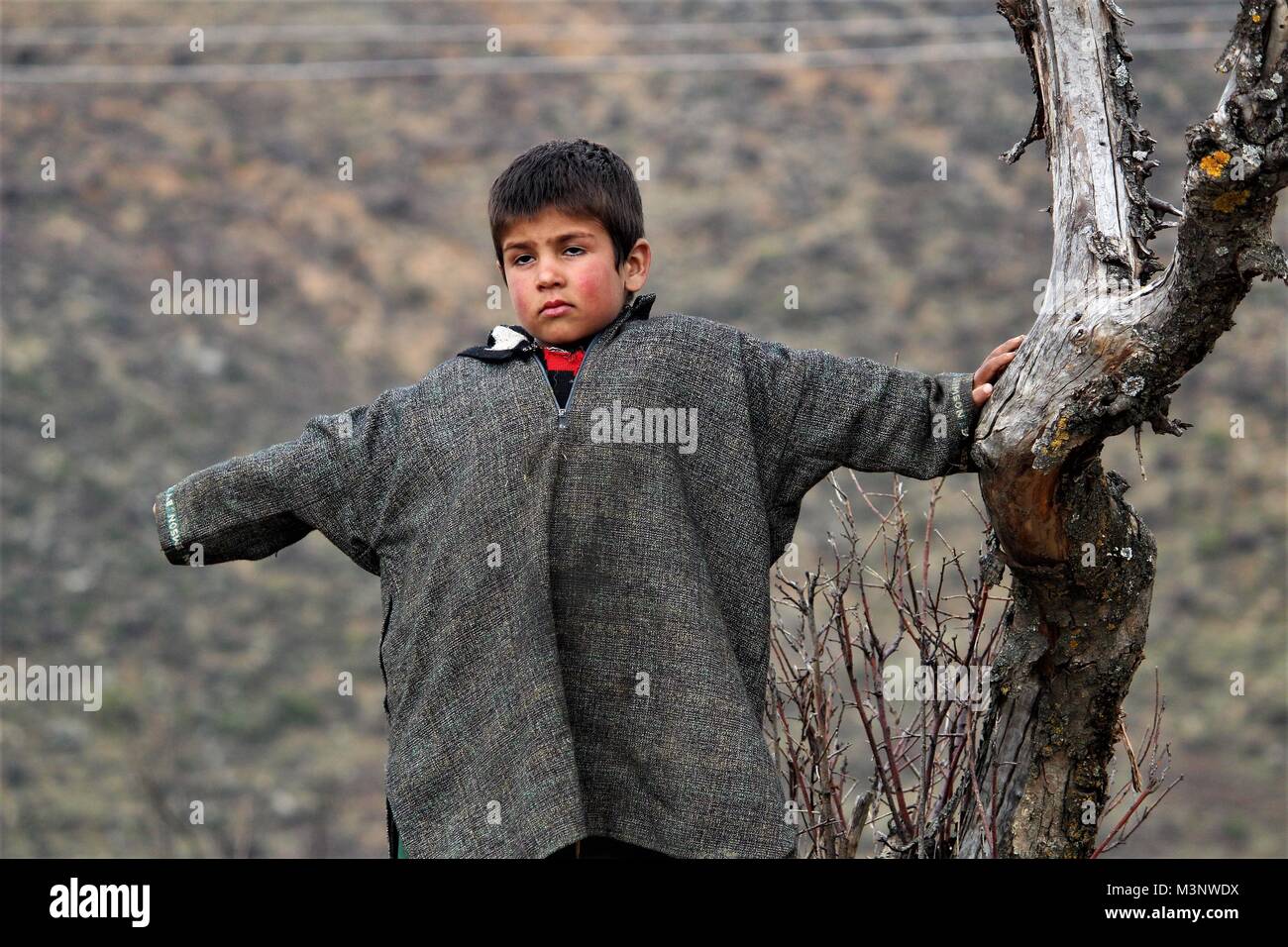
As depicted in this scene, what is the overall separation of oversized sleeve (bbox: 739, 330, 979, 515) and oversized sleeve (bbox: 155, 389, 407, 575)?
0.56 meters

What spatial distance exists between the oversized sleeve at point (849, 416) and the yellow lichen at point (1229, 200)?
0.45m

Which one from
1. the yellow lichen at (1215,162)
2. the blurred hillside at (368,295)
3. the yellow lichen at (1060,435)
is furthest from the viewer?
the blurred hillside at (368,295)

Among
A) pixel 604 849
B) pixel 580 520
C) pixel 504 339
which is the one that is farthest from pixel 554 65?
pixel 604 849

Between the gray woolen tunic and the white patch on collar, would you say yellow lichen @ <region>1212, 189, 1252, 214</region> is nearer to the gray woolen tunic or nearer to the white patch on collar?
the gray woolen tunic

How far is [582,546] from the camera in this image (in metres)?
2.35

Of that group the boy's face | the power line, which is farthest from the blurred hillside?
the boy's face

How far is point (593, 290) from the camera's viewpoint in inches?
95.0

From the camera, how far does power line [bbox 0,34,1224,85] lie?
12273 millimetres

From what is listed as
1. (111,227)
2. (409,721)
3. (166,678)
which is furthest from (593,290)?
(111,227)

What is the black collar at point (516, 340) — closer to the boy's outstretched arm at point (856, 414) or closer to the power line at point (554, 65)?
the boy's outstretched arm at point (856, 414)

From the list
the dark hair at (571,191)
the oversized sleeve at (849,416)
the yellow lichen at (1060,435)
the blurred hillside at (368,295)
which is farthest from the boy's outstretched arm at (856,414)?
the blurred hillside at (368,295)

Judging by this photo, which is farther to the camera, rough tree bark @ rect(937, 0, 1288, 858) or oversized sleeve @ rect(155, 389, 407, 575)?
oversized sleeve @ rect(155, 389, 407, 575)

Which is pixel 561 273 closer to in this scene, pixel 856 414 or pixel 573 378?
pixel 573 378

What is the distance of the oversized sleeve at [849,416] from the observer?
2.43 meters
